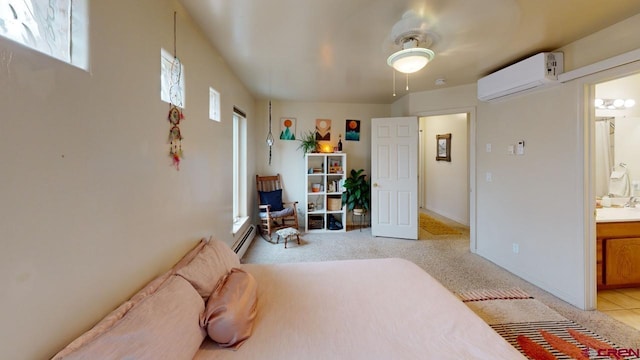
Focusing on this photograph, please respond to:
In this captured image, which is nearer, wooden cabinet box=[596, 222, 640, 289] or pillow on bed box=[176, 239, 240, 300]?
pillow on bed box=[176, 239, 240, 300]

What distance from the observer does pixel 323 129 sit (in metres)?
5.20

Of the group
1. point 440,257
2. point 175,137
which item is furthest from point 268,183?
point 175,137

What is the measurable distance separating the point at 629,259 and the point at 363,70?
3371mm

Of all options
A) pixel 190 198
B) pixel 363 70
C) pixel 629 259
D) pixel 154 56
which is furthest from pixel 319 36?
pixel 629 259

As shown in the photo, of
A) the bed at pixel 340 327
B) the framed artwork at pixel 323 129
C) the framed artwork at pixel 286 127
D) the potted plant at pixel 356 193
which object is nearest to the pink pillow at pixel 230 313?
the bed at pixel 340 327

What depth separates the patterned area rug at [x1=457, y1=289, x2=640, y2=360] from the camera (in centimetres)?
177

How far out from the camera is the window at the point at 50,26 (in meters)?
0.77

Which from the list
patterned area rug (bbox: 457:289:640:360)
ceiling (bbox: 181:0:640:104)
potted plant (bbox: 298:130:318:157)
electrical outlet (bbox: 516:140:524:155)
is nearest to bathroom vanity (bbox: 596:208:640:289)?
patterned area rug (bbox: 457:289:640:360)

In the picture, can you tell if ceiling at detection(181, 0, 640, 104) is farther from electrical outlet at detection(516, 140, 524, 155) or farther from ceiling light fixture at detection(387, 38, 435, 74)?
electrical outlet at detection(516, 140, 524, 155)

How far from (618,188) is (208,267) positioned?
454 centimetres

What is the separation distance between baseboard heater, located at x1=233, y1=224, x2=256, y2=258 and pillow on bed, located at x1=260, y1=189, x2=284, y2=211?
0.51m

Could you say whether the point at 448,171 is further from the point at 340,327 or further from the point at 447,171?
the point at 340,327

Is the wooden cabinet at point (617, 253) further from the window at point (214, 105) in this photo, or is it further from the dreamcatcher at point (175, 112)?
the window at point (214, 105)

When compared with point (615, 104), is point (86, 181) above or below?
below
